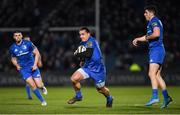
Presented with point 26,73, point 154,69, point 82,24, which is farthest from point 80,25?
point 154,69

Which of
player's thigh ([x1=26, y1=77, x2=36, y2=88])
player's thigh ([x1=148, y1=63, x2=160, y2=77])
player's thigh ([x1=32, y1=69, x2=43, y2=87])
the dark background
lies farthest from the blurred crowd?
player's thigh ([x1=148, y1=63, x2=160, y2=77])

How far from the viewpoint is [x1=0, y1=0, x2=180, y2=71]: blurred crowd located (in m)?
29.4

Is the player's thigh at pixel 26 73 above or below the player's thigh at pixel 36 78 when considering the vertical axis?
above

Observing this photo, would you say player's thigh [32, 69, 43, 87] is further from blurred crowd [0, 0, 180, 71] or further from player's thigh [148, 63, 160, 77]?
blurred crowd [0, 0, 180, 71]

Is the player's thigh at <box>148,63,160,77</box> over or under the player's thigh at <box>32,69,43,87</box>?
over

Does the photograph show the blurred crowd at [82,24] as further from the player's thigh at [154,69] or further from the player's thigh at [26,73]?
the player's thigh at [154,69]

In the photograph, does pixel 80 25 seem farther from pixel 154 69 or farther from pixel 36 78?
pixel 154 69

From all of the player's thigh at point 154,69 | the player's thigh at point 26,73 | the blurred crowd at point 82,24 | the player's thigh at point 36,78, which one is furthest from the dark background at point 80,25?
the player's thigh at point 154,69

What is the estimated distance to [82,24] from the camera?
30.6 meters

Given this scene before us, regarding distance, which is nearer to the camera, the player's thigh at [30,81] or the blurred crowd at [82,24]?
the player's thigh at [30,81]

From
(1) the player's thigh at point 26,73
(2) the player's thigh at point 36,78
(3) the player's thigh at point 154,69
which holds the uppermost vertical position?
(3) the player's thigh at point 154,69

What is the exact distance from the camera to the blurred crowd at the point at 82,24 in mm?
29406

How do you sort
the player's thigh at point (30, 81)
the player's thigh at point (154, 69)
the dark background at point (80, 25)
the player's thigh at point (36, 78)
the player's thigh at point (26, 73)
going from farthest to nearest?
the dark background at point (80, 25), the player's thigh at point (36, 78), the player's thigh at point (26, 73), the player's thigh at point (30, 81), the player's thigh at point (154, 69)

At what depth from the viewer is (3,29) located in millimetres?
29641
